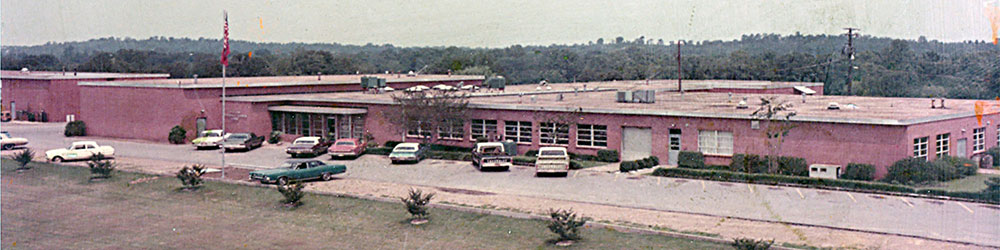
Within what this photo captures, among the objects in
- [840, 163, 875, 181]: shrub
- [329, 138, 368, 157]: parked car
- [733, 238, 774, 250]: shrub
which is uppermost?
[329, 138, 368, 157]: parked car

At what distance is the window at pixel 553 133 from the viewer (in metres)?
32.4

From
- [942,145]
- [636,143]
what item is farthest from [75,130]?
[942,145]

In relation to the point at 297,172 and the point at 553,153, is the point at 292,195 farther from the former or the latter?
the point at 553,153

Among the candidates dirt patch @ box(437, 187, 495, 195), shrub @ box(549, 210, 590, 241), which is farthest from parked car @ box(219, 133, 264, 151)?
shrub @ box(549, 210, 590, 241)

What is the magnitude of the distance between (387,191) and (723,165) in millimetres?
11935

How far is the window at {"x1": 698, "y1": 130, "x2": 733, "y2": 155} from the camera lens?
29047 mm

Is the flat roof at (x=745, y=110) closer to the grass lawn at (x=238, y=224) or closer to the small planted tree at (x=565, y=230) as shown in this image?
the grass lawn at (x=238, y=224)

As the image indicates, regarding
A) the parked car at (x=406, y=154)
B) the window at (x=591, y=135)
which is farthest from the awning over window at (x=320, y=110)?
the window at (x=591, y=135)

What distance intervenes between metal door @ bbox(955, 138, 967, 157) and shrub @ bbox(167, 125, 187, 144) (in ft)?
107

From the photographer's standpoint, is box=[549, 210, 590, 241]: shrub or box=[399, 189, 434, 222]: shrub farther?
box=[399, 189, 434, 222]: shrub

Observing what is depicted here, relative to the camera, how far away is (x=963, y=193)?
22.3m

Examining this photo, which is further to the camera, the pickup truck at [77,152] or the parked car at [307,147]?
the parked car at [307,147]

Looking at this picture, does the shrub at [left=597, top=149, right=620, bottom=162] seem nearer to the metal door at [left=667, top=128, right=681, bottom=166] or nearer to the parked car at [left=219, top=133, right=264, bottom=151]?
the metal door at [left=667, top=128, right=681, bottom=166]

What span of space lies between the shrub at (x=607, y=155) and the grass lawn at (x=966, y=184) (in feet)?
35.6
